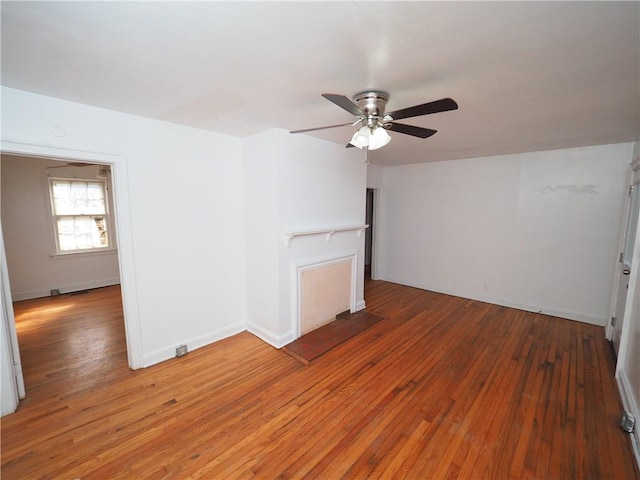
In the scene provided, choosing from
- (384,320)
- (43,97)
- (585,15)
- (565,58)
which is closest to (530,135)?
(565,58)

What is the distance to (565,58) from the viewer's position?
1.48 m

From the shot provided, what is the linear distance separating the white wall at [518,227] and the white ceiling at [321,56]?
1420 millimetres

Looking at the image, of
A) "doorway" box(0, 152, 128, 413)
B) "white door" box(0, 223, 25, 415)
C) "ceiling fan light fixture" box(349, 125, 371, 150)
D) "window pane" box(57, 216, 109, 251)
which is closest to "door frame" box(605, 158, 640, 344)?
"ceiling fan light fixture" box(349, 125, 371, 150)

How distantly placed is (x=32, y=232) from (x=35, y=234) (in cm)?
5

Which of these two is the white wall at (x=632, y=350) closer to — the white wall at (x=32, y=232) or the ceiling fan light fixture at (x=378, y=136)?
the ceiling fan light fixture at (x=378, y=136)

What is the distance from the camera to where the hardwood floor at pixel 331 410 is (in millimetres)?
1662

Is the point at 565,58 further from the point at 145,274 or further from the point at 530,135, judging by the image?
the point at 145,274

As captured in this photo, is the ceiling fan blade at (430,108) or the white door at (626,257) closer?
the ceiling fan blade at (430,108)

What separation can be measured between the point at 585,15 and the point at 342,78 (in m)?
1.15

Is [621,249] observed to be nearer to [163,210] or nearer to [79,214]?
[163,210]

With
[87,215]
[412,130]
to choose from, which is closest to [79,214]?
[87,215]

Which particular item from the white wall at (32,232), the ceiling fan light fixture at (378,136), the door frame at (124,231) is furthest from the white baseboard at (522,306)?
the white wall at (32,232)

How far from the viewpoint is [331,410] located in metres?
2.11

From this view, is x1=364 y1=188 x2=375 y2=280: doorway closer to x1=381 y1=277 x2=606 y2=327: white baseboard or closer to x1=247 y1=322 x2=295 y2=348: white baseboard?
x1=381 y1=277 x2=606 y2=327: white baseboard
